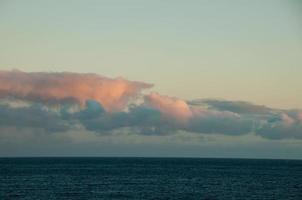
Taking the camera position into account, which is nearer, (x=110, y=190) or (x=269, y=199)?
(x=269, y=199)

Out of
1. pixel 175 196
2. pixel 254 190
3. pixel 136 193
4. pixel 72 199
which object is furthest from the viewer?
pixel 254 190

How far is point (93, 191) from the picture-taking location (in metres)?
90.6

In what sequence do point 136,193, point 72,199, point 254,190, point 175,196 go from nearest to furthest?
point 72,199, point 175,196, point 136,193, point 254,190

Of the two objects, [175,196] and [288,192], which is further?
[288,192]

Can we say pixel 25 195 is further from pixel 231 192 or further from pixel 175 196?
pixel 231 192

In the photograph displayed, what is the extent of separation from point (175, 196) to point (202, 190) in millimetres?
12527

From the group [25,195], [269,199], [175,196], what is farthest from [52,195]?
[269,199]

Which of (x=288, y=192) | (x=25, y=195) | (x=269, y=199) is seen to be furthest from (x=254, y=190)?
(x=25, y=195)

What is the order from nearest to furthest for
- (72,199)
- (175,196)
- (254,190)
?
1. (72,199)
2. (175,196)
3. (254,190)

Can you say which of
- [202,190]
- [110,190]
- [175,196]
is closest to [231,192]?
[202,190]

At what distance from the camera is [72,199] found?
78312 mm

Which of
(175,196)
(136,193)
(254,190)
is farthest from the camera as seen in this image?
(254,190)

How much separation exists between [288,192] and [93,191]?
36.2 meters

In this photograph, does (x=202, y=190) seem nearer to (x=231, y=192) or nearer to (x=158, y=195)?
(x=231, y=192)
